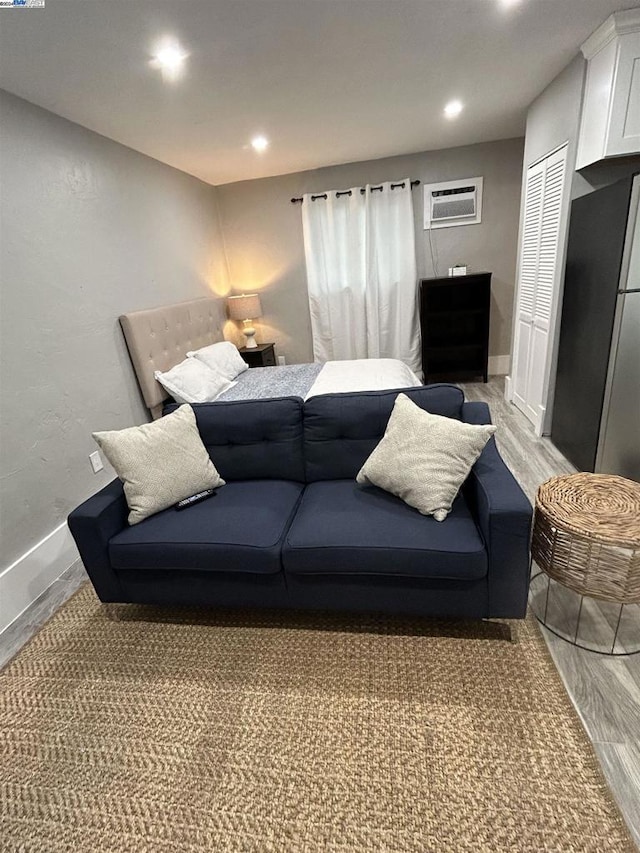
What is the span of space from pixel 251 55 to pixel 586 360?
2.56m

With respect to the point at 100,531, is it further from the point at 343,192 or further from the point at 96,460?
the point at 343,192

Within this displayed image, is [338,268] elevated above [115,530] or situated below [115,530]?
above

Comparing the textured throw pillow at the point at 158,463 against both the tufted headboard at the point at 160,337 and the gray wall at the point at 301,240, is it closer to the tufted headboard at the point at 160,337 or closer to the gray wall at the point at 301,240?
the tufted headboard at the point at 160,337

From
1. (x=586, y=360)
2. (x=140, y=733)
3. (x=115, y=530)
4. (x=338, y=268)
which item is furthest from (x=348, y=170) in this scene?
(x=140, y=733)

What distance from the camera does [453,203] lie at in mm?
4445

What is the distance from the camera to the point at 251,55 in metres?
2.07

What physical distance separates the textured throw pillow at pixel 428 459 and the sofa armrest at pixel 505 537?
0.37ft

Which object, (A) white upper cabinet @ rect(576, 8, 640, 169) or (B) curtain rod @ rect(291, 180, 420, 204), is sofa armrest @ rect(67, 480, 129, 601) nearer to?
(A) white upper cabinet @ rect(576, 8, 640, 169)

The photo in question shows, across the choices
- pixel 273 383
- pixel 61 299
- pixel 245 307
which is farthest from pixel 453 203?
pixel 61 299

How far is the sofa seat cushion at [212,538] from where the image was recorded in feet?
5.24

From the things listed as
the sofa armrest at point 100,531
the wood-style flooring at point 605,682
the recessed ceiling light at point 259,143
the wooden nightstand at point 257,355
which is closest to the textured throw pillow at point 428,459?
the wood-style flooring at point 605,682

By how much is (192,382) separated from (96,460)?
960mm

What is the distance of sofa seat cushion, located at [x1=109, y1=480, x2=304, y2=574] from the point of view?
62.9 inches

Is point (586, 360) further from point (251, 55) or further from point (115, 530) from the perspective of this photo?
point (115, 530)
